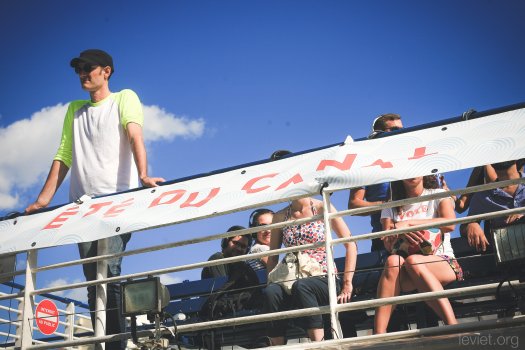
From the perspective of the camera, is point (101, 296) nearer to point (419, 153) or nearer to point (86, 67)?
point (86, 67)

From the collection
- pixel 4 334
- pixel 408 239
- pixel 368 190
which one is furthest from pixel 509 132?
pixel 4 334

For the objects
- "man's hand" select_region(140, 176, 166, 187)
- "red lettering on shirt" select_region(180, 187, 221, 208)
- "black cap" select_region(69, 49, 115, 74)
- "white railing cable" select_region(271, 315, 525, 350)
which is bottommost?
"white railing cable" select_region(271, 315, 525, 350)

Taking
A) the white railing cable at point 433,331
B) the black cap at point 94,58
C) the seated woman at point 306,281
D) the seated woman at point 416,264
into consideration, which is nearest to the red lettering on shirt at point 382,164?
the seated woman at point 416,264

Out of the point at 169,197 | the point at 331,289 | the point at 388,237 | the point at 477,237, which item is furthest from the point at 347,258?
the point at 169,197

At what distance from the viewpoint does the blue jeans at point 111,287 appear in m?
5.07

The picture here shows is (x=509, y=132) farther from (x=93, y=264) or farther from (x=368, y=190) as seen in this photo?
(x=93, y=264)

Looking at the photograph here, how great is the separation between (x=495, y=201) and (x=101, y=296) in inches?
122

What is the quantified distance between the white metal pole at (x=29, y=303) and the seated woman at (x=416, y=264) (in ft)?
8.43

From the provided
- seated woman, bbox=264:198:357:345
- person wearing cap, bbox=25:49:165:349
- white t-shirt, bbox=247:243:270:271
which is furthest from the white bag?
person wearing cap, bbox=25:49:165:349

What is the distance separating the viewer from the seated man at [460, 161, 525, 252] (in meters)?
5.07

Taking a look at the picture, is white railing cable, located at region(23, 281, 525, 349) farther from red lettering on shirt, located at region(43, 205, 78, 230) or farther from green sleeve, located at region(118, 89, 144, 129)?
green sleeve, located at region(118, 89, 144, 129)

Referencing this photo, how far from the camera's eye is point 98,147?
5.69 m

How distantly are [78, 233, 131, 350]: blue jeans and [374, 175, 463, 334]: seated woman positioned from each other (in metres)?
1.95

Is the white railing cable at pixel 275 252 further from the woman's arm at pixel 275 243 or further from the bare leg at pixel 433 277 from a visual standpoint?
the woman's arm at pixel 275 243
